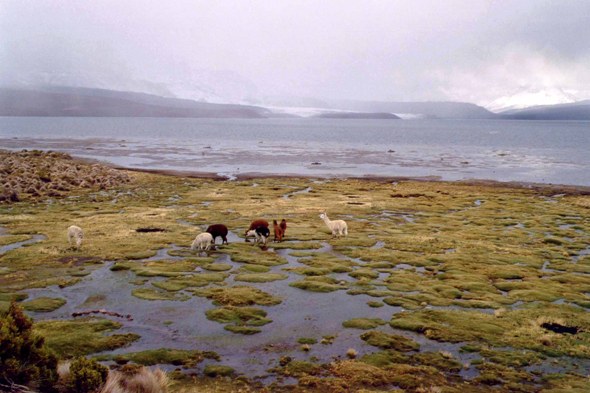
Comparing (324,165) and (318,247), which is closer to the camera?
(318,247)

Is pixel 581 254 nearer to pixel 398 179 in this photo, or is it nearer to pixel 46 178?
pixel 398 179

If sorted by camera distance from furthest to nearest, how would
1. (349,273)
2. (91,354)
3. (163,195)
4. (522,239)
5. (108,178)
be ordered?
(108,178), (163,195), (522,239), (349,273), (91,354)

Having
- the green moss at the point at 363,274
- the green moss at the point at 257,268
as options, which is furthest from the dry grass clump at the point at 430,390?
the green moss at the point at 257,268

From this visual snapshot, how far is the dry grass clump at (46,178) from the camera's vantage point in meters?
44.9

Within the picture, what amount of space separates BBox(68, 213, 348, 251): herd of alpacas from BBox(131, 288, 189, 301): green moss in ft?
21.0

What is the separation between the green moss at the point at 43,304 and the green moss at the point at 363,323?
37.0 feet

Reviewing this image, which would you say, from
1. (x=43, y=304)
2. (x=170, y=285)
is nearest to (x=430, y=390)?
(x=170, y=285)

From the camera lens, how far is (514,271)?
2292 cm

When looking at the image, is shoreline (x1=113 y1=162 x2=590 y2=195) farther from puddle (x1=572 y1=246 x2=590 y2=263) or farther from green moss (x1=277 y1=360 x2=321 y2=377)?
green moss (x1=277 y1=360 x2=321 y2=377)

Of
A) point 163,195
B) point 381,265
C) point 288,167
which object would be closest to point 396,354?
point 381,265

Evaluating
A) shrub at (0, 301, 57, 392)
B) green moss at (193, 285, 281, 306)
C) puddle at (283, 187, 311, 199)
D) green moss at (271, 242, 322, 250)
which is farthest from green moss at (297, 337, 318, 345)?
puddle at (283, 187, 311, 199)

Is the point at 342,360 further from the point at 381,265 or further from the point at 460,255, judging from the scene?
the point at 460,255

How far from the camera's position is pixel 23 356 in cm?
884

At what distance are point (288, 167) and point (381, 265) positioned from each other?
200 feet
